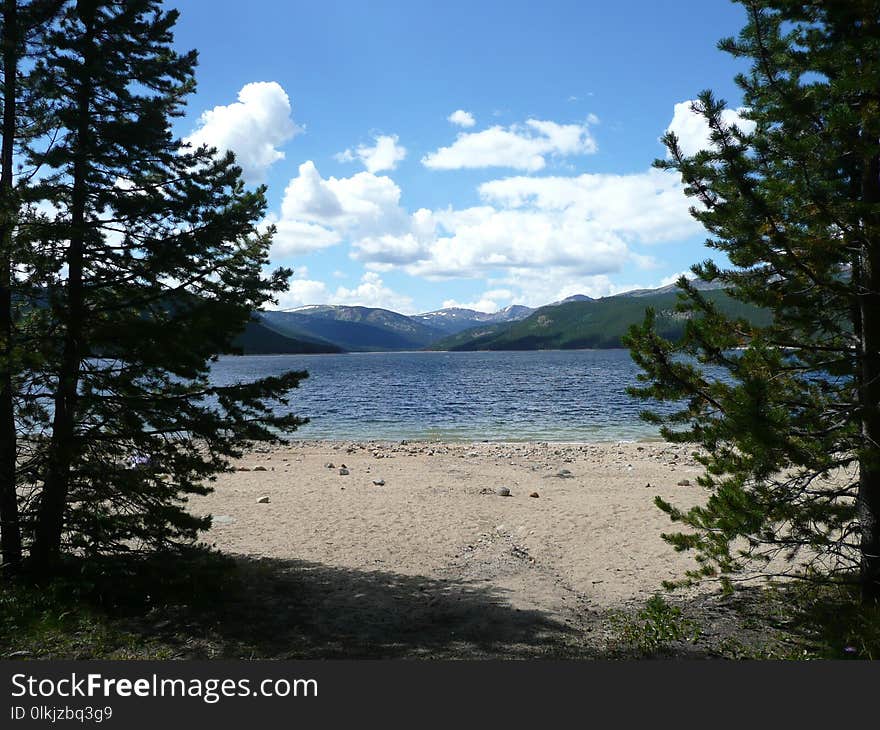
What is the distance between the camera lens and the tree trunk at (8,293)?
7.39m

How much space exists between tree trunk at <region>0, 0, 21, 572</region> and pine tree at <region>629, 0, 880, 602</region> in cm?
901

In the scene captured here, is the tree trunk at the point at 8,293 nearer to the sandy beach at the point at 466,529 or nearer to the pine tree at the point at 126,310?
the pine tree at the point at 126,310

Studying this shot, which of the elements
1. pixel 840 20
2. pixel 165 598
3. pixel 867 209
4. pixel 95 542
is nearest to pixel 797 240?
pixel 867 209

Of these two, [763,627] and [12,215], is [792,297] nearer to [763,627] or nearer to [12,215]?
[763,627]

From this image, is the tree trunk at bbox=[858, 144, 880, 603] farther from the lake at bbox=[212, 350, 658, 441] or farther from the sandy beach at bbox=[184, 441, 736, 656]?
the lake at bbox=[212, 350, 658, 441]

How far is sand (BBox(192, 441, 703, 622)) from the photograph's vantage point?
35.2ft

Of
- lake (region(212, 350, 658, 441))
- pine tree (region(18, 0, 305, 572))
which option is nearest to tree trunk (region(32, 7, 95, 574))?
pine tree (region(18, 0, 305, 572))

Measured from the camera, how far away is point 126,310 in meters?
8.80

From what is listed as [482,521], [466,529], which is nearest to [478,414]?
[482,521]

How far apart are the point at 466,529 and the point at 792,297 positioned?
10130mm

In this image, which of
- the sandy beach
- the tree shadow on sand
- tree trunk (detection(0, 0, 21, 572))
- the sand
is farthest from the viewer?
the sand

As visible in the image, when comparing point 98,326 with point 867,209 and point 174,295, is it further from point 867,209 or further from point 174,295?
point 867,209

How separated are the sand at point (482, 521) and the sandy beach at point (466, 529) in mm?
48

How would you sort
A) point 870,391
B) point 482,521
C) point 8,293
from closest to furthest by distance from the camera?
1. point 870,391
2. point 8,293
3. point 482,521
